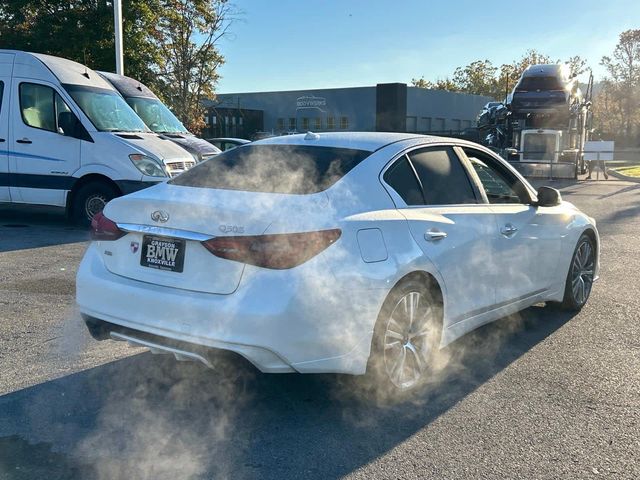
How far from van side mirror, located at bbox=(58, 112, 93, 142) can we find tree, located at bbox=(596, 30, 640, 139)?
72127 millimetres

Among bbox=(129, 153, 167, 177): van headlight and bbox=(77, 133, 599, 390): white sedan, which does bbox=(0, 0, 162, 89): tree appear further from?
bbox=(77, 133, 599, 390): white sedan

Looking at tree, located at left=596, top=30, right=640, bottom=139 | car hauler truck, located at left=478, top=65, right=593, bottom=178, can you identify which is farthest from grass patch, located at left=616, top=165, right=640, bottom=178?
tree, located at left=596, top=30, right=640, bottom=139

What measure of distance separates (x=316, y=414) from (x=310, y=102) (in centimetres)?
4821

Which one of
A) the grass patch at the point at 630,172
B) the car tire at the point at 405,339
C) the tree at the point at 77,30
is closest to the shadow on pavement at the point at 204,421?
the car tire at the point at 405,339

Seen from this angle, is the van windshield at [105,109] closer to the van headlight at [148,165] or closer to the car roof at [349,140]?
the van headlight at [148,165]

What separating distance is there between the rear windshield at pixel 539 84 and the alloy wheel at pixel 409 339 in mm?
22256

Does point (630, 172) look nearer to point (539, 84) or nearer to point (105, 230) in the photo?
point (539, 84)

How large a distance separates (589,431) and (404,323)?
1.17m

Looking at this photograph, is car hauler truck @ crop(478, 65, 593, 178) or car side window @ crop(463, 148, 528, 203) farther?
car hauler truck @ crop(478, 65, 593, 178)

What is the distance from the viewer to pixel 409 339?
12.9ft

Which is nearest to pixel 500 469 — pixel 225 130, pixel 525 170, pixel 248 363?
pixel 248 363

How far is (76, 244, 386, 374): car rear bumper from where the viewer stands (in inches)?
130

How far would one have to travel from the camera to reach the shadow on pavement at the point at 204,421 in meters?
3.14

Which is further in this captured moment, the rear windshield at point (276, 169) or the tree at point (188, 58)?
the tree at point (188, 58)
